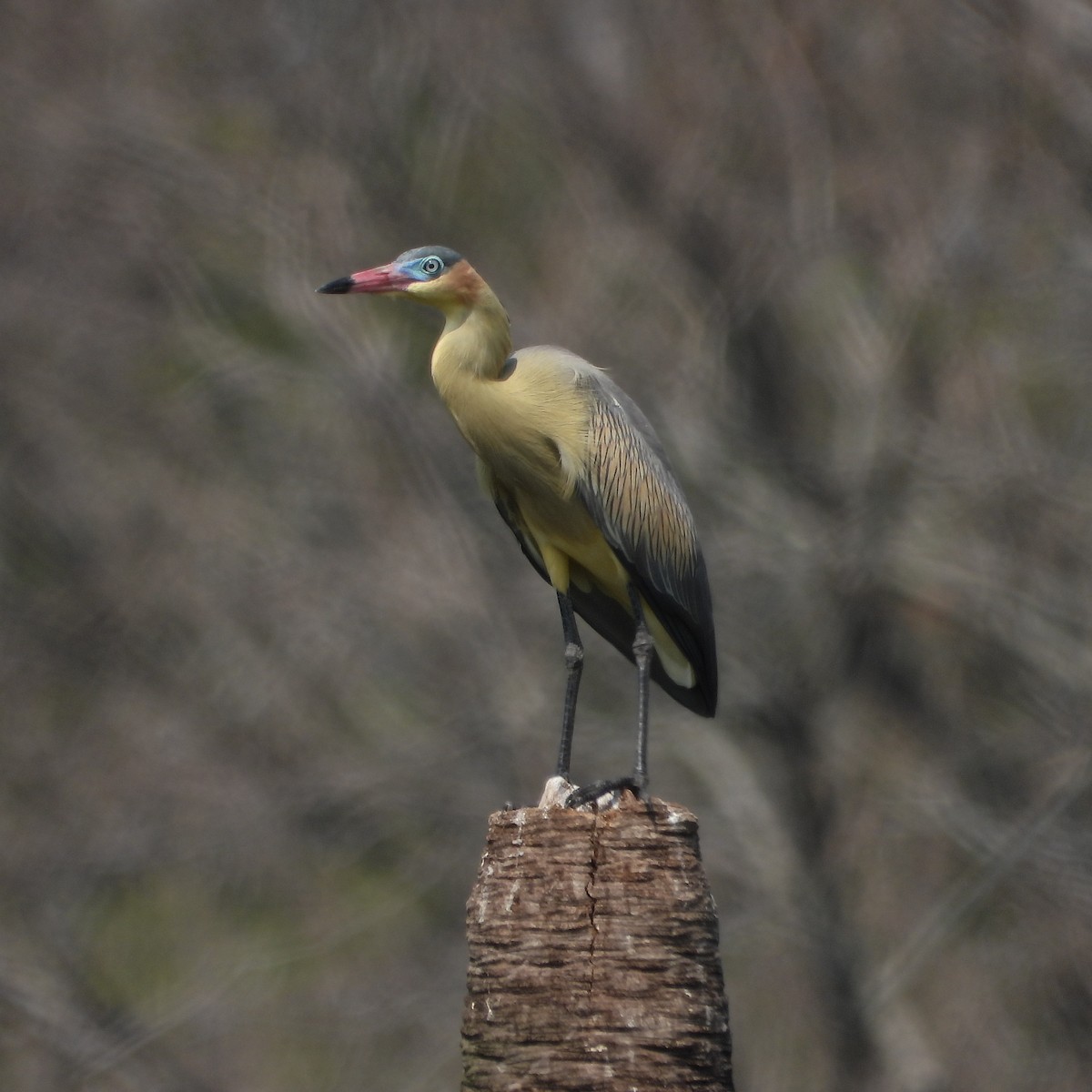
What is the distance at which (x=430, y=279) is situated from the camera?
4.39 m

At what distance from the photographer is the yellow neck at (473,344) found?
14.2ft

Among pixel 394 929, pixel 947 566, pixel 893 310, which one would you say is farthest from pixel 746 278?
pixel 394 929

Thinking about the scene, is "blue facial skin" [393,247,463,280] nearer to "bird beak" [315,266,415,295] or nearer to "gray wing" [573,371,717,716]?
"bird beak" [315,266,415,295]

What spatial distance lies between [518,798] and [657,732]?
827 mm

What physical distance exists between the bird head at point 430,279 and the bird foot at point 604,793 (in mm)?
1192

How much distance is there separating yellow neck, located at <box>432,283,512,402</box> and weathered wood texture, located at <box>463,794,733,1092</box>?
117cm

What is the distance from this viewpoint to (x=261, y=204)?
36.3 feet

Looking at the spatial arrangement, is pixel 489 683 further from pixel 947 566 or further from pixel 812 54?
pixel 812 54

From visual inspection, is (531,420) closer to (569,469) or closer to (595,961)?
(569,469)

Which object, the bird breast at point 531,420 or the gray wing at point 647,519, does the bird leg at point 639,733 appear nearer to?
the gray wing at point 647,519

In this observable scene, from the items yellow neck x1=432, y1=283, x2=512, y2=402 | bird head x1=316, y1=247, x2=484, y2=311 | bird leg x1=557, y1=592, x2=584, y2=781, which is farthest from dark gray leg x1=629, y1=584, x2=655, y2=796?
bird head x1=316, y1=247, x2=484, y2=311

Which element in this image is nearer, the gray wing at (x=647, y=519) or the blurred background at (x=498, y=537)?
the gray wing at (x=647, y=519)

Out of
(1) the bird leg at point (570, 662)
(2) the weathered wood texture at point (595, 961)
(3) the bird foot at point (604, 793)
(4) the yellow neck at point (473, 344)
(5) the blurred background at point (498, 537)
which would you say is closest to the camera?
(2) the weathered wood texture at point (595, 961)

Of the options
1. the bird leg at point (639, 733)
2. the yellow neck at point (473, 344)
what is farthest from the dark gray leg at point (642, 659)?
the yellow neck at point (473, 344)
